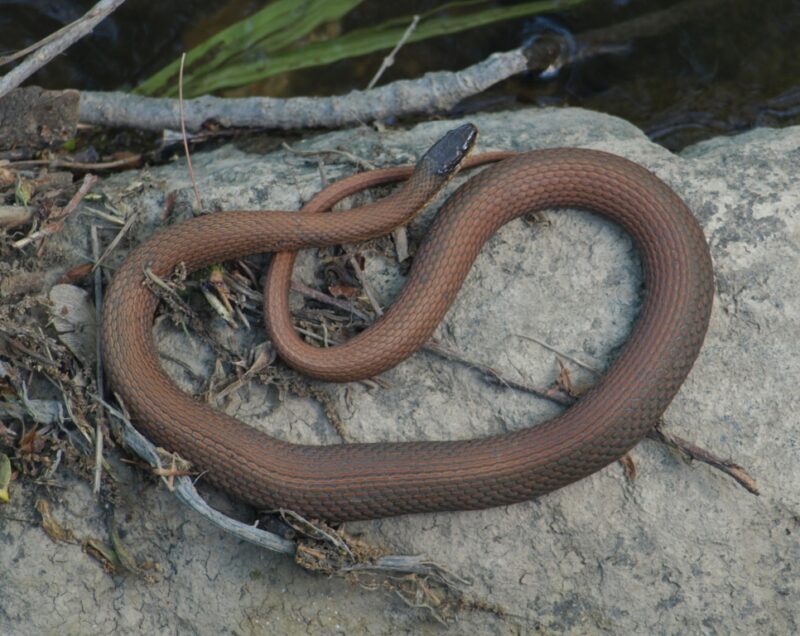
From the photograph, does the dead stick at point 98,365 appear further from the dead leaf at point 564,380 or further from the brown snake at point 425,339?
the dead leaf at point 564,380

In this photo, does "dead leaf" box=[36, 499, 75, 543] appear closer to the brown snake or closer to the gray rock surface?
the gray rock surface

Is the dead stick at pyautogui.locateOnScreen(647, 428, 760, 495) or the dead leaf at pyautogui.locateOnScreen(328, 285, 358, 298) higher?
the dead leaf at pyautogui.locateOnScreen(328, 285, 358, 298)

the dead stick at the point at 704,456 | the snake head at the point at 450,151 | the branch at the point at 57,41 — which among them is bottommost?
the dead stick at the point at 704,456

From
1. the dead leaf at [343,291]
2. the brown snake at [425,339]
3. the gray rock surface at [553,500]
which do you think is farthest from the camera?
the dead leaf at [343,291]

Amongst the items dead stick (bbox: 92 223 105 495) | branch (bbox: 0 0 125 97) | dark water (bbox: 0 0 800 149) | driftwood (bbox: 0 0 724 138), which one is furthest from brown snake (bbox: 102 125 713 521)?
dark water (bbox: 0 0 800 149)

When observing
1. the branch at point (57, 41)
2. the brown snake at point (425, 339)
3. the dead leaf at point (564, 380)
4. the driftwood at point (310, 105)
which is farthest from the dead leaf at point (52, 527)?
the dead leaf at point (564, 380)

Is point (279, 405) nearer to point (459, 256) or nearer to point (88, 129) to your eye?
point (459, 256)

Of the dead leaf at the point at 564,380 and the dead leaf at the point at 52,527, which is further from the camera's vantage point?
the dead leaf at the point at 52,527
